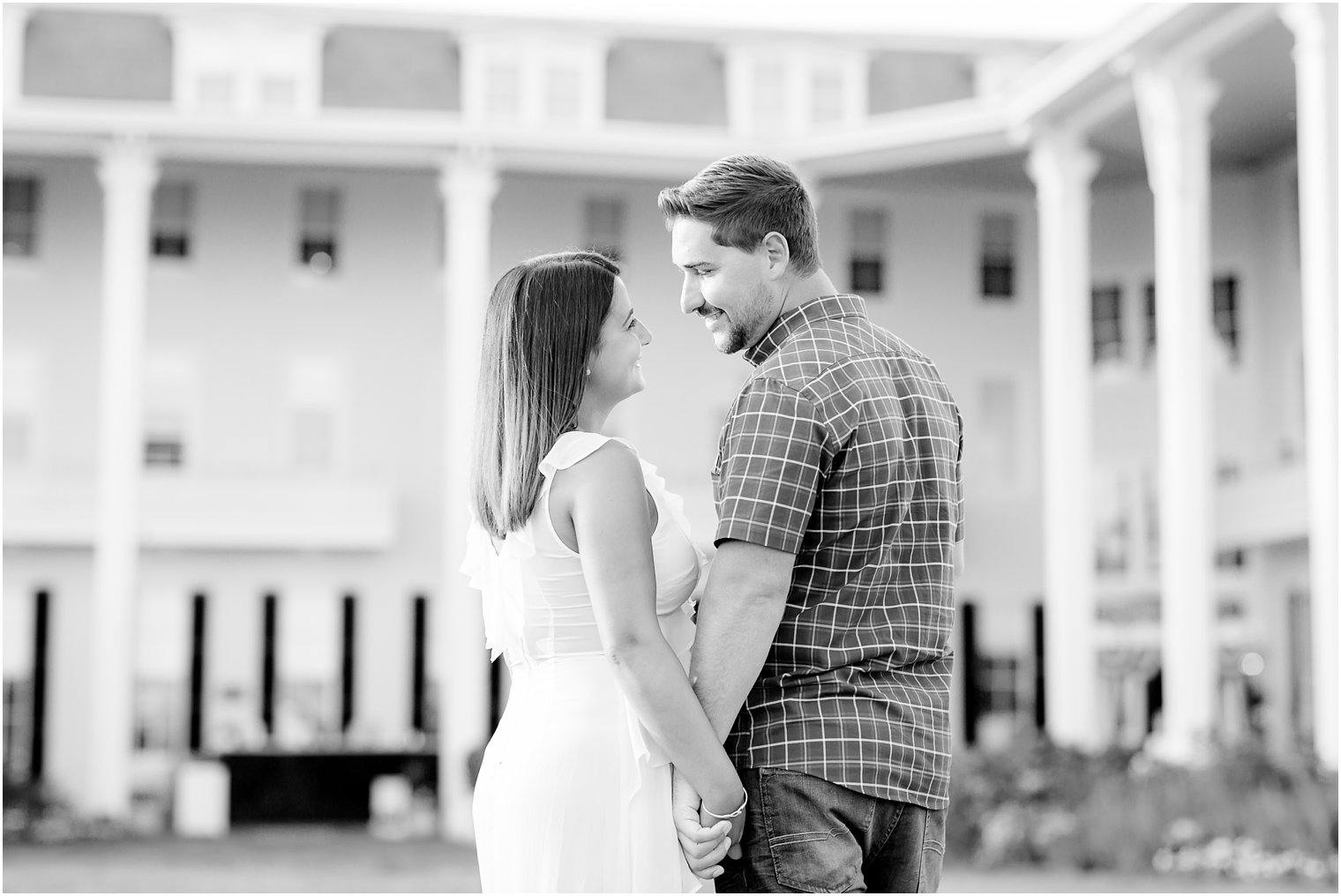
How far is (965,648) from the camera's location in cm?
2269

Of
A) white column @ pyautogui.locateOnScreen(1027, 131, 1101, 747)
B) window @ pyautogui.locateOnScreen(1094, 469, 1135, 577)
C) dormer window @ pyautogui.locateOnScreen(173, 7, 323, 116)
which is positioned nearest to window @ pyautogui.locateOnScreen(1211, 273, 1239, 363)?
window @ pyautogui.locateOnScreen(1094, 469, 1135, 577)

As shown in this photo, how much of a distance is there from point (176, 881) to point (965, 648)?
12.2 m

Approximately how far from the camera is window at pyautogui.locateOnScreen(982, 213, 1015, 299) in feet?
75.8

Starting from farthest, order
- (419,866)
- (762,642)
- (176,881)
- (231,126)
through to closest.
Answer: (231,126) → (419,866) → (176,881) → (762,642)

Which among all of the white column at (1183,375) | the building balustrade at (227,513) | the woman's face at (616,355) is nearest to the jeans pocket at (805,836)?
the woman's face at (616,355)

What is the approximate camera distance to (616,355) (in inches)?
117

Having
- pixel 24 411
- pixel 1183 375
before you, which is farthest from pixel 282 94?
pixel 1183 375

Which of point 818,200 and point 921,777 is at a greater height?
point 818,200

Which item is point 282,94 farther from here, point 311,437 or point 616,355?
point 616,355

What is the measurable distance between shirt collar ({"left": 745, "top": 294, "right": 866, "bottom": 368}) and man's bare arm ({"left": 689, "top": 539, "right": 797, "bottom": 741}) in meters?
0.44

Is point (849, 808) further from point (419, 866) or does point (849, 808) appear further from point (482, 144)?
point (482, 144)

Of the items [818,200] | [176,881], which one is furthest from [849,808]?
[818,200]

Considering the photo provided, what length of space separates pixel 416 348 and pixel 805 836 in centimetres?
2010

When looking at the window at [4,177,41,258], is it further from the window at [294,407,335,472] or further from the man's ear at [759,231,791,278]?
the man's ear at [759,231,791,278]
